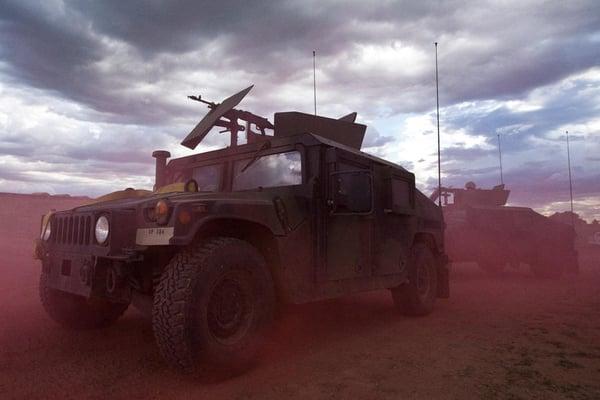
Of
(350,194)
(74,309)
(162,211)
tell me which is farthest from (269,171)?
(74,309)

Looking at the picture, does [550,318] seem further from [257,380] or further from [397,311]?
[257,380]

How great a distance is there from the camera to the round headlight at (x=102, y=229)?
3287mm

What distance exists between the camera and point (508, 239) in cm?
1038

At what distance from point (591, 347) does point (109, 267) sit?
4222 millimetres

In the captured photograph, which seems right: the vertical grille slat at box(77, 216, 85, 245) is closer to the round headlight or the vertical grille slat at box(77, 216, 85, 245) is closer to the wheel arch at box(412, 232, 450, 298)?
the round headlight

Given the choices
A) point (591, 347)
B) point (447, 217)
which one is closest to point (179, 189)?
point (591, 347)

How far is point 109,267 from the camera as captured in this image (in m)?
3.34

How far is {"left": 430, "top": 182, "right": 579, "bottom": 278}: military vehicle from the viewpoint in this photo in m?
10.2

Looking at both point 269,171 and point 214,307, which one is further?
point 269,171

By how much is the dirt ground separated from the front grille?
Result: 3.04 feet

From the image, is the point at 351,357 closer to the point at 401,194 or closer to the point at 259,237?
the point at 259,237

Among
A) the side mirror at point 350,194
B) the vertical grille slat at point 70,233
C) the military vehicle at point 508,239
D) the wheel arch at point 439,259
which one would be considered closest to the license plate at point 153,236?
the vertical grille slat at point 70,233

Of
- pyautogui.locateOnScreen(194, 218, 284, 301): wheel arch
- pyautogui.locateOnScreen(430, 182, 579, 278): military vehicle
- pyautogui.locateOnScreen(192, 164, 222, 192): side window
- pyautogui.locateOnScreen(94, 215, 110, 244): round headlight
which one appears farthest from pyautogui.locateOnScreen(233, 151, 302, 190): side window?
pyautogui.locateOnScreen(430, 182, 579, 278): military vehicle

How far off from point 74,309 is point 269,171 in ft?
7.43
